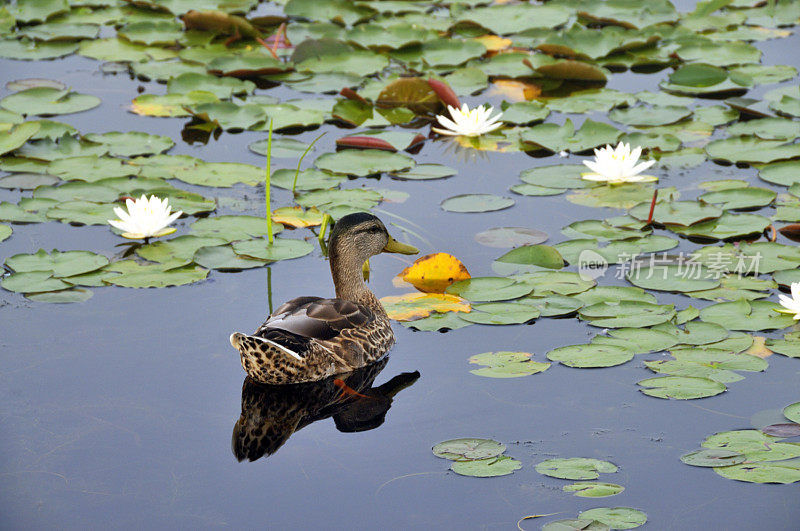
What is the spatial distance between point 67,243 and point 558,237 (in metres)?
3.22

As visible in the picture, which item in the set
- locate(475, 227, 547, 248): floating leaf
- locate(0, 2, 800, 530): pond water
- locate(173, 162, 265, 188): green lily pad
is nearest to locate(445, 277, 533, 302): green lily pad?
locate(0, 2, 800, 530): pond water

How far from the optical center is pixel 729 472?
4.59 metres

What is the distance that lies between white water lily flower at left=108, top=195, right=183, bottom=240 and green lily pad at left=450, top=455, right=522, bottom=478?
2.96 m

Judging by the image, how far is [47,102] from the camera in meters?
9.14

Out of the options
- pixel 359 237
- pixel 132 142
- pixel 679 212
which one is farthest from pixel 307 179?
pixel 679 212

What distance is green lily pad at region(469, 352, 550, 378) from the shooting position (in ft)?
17.8

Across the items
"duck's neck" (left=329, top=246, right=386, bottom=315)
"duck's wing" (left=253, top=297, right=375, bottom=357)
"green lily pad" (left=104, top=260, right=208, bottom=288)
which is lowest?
"duck's wing" (left=253, top=297, right=375, bottom=357)

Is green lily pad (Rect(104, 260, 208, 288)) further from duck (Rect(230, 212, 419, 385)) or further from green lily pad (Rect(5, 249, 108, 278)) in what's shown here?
duck (Rect(230, 212, 419, 385))

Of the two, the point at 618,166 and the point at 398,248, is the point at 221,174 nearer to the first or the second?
the point at 398,248

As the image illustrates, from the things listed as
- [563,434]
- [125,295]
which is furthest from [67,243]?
[563,434]

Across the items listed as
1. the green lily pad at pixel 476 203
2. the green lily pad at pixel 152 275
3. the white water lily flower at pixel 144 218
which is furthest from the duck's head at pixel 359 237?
the white water lily flower at pixel 144 218

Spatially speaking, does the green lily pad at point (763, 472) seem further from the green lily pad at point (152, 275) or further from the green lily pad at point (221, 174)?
the green lily pad at point (221, 174)

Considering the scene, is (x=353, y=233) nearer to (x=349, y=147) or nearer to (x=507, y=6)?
(x=349, y=147)

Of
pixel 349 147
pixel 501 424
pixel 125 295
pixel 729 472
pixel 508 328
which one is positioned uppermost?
pixel 349 147
